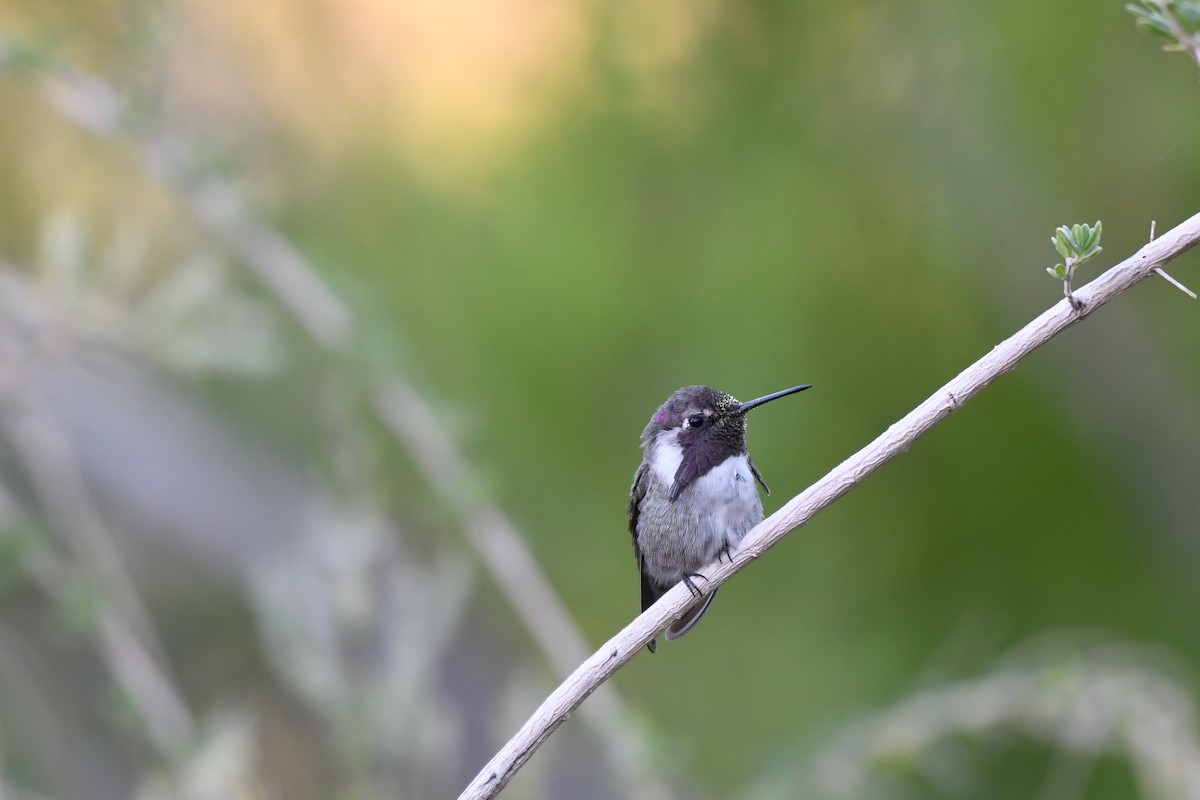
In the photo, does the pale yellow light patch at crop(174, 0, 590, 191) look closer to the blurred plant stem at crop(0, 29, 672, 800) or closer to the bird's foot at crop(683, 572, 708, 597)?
the blurred plant stem at crop(0, 29, 672, 800)

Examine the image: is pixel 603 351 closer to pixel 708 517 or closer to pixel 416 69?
pixel 416 69

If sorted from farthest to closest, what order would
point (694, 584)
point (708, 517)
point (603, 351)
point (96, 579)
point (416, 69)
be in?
point (416, 69) < point (603, 351) < point (96, 579) < point (708, 517) < point (694, 584)

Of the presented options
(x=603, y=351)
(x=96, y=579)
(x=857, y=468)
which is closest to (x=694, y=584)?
(x=857, y=468)

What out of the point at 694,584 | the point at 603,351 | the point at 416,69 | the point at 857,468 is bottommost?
the point at 857,468

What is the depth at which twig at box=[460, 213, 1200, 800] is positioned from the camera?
1168 millimetres

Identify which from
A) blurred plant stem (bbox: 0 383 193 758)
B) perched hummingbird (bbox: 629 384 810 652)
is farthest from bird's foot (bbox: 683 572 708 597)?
blurred plant stem (bbox: 0 383 193 758)

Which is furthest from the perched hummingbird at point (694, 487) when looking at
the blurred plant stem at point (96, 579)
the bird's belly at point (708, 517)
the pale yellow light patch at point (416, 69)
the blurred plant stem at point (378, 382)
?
the pale yellow light patch at point (416, 69)

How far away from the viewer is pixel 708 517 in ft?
6.72

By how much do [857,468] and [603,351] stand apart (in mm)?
2723

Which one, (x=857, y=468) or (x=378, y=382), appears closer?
(x=857, y=468)

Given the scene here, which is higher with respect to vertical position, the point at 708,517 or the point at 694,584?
the point at 708,517

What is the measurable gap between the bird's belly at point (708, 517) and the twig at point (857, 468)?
55 cm

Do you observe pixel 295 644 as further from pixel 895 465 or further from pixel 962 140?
pixel 962 140

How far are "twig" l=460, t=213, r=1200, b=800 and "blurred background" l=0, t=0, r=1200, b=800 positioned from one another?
1.40 m
